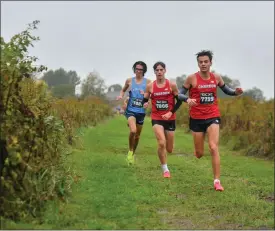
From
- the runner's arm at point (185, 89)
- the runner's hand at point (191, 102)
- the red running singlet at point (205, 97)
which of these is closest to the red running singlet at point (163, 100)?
the runner's arm at point (185, 89)

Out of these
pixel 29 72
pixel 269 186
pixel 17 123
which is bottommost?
pixel 269 186

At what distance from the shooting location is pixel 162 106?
33.6 feet

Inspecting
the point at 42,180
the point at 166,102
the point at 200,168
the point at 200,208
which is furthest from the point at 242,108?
the point at 42,180

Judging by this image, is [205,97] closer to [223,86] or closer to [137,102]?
[223,86]

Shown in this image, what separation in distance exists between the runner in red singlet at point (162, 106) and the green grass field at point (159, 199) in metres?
0.58

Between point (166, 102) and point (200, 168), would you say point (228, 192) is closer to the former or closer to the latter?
point (166, 102)

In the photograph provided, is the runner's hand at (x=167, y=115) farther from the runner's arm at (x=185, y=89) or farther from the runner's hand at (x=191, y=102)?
the runner's hand at (x=191, y=102)

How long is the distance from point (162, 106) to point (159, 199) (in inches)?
116

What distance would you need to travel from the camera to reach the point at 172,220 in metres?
6.43

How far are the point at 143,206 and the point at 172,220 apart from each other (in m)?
0.81

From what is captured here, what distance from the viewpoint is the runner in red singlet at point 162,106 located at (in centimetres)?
1016

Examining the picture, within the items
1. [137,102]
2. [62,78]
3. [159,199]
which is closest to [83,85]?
[62,78]

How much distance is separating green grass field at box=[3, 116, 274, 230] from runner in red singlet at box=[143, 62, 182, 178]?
0.58 meters

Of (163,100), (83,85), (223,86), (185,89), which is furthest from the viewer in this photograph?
(83,85)
